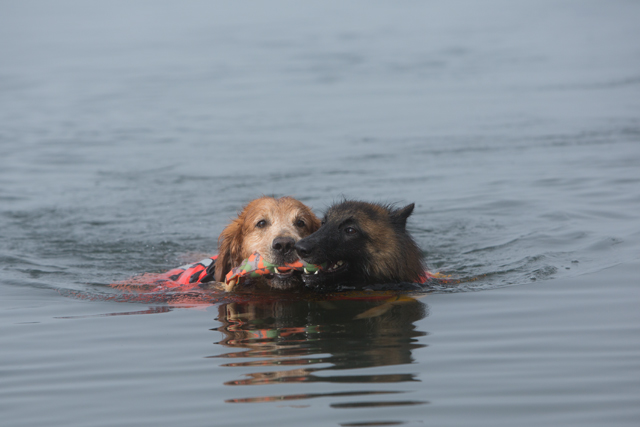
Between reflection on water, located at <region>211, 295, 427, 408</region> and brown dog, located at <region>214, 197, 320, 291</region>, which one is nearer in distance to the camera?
reflection on water, located at <region>211, 295, 427, 408</region>

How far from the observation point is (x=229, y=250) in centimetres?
789

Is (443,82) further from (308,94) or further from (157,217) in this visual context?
(157,217)

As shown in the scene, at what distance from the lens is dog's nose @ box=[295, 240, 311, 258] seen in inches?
A: 265

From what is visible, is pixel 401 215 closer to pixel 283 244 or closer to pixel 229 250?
pixel 283 244

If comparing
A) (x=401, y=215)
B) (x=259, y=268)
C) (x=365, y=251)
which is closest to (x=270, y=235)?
(x=259, y=268)

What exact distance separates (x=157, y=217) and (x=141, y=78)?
2101 cm

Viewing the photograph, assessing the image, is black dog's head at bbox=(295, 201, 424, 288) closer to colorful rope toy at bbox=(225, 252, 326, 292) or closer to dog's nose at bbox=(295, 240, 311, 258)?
colorful rope toy at bbox=(225, 252, 326, 292)

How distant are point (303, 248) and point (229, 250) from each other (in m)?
1.43

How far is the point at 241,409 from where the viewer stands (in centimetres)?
429

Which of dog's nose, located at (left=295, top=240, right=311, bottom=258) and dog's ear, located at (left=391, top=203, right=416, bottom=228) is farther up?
dog's ear, located at (left=391, top=203, right=416, bottom=228)

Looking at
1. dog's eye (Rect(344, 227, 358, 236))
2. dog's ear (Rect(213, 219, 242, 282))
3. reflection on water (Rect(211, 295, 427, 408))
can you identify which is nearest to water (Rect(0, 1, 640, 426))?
reflection on water (Rect(211, 295, 427, 408))

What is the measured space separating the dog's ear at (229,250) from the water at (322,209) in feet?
2.81

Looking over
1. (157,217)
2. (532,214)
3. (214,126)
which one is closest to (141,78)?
(214,126)

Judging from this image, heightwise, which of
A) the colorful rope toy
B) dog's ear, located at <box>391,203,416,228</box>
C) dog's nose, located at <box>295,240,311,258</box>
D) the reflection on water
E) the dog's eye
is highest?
dog's ear, located at <box>391,203,416,228</box>
